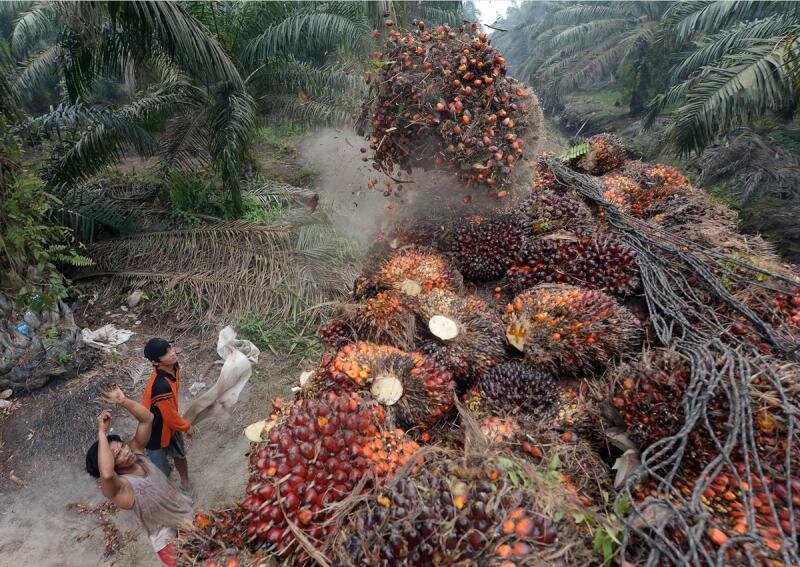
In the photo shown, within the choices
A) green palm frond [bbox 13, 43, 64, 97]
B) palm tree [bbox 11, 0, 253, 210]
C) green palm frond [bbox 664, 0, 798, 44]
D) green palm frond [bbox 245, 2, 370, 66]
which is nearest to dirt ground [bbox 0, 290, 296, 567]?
palm tree [bbox 11, 0, 253, 210]

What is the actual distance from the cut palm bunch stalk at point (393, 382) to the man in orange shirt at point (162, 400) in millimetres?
1348

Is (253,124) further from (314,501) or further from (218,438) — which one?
(314,501)

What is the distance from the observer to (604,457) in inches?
84.3

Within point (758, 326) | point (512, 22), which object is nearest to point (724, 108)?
point (758, 326)

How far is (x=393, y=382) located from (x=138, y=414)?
1803 millimetres

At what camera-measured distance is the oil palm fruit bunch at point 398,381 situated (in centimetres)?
211

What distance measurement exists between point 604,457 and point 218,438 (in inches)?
131

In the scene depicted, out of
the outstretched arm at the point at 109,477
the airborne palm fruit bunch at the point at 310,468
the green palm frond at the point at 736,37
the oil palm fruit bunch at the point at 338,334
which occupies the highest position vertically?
the green palm frond at the point at 736,37

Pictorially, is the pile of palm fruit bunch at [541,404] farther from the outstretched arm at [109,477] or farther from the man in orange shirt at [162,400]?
the man in orange shirt at [162,400]

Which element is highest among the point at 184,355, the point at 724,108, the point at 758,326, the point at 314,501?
the point at 724,108

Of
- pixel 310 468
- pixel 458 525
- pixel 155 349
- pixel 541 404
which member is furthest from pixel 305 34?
pixel 458 525

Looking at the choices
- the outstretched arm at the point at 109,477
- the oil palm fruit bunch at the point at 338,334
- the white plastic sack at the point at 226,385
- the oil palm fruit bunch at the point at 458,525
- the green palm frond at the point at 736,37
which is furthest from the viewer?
the green palm frond at the point at 736,37

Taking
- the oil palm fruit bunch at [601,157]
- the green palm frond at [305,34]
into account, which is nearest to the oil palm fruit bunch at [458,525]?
the oil palm fruit bunch at [601,157]

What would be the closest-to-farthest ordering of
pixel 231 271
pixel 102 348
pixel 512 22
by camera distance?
pixel 102 348
pixel 231 271
pixel 512 22
